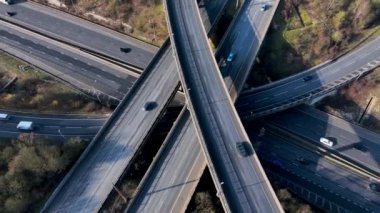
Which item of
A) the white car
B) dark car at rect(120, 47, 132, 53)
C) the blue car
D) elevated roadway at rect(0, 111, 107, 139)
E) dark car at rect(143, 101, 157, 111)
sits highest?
dark car at rect(120, 47, 132, 53)

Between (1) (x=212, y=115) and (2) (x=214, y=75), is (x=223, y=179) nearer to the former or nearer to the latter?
(1) (x=212, y=115)

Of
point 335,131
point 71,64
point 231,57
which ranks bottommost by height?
point 335,131

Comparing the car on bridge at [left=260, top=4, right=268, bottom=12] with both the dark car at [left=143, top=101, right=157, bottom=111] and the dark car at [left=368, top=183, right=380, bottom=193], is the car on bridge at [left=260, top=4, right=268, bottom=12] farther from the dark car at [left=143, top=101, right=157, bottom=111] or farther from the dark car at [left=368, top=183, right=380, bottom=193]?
the dark car at [left=368, top=183, right=380, bottom=193]

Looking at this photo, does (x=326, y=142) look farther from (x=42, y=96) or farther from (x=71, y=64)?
(x=71, y=64)

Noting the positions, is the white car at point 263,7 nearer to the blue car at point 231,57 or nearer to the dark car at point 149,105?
the blue car at point 231,57

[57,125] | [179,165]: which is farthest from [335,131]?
[57,125]

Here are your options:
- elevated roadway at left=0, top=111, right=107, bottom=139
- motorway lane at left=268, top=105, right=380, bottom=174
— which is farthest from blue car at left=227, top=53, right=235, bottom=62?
elevated roadway at left=0, top=111, right=107, bottom=139
